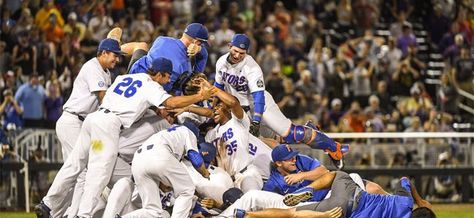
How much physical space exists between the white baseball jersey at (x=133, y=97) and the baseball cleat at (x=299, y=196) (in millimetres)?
2020

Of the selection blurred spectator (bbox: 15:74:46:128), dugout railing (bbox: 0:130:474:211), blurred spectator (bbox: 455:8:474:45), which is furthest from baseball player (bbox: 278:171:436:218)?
blurred spectator (bbox: 455:8:474:45)

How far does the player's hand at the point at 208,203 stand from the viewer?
17.1 m

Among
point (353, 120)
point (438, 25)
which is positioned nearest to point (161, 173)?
point (353, 120)

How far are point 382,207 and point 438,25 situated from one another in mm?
15882

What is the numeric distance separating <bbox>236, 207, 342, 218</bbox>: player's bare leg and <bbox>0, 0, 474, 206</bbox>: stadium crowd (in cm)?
779

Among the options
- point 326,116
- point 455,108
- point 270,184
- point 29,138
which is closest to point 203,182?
point 270,184

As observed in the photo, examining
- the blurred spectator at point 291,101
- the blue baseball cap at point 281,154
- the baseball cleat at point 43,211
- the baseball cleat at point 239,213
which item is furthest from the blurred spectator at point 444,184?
the baseball cleat at point 43,211

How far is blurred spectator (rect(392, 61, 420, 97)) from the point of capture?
2883 centimetres

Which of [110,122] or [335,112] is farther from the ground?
[110,122]

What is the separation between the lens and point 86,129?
658 inches

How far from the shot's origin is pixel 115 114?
1656 centimetres

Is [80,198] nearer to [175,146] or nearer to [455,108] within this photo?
[175,146]

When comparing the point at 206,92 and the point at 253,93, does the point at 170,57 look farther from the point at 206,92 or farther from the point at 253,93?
the point at 253,93

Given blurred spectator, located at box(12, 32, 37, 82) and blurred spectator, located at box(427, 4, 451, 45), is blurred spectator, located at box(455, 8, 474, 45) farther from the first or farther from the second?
blurred spectator, located at box(12, 32, 37, 82)
